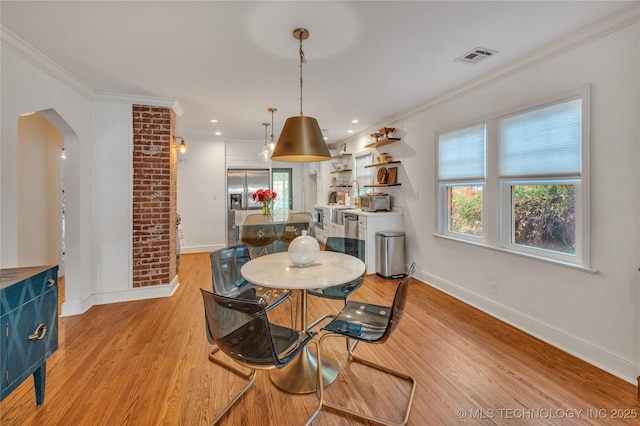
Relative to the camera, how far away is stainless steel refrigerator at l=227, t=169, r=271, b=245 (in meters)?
6.58

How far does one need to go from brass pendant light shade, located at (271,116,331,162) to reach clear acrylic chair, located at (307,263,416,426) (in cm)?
105

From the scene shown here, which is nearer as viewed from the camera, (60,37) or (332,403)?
(332,403)

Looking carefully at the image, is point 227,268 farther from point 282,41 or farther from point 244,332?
point 282,41

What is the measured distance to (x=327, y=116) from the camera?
182 inches

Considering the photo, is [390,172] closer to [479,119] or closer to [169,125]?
[479,119]

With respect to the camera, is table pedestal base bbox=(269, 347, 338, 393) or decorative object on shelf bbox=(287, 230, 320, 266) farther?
decorative object on shelf bbox=(287, 230, 320, 266)

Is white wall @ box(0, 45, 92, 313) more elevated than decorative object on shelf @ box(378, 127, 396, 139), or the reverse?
decorative object on shelf @ box(378, 127, 396, 139)

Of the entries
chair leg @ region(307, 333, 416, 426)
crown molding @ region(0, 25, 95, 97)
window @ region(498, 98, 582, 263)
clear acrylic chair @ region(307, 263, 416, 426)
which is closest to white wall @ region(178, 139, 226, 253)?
crown molding @ region(0, 25, 95, 97)

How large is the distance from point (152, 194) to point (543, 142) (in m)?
4.25

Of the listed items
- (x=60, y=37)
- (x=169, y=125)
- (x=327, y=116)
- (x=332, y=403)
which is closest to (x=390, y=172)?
(x=327, y=116)

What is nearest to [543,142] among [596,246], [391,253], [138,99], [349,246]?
[596,246]

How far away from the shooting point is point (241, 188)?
668 cm

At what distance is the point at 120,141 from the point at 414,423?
4072 mm

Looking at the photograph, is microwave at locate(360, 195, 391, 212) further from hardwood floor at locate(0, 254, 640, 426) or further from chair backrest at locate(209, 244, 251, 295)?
chair backrest at locate(209, 244, 251, 295)
